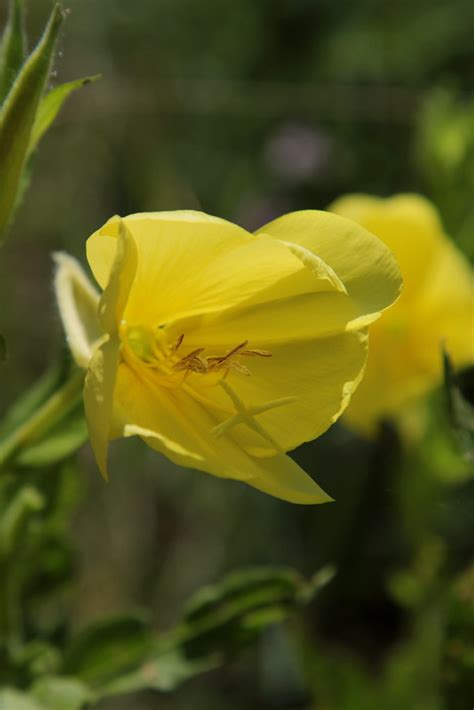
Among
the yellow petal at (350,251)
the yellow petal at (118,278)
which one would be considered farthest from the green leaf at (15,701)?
the yellow petal at (350,251)

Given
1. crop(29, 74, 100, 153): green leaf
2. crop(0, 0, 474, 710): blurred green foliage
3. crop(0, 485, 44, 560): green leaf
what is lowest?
crop(0, 0, 474, 710): blurred green foliage

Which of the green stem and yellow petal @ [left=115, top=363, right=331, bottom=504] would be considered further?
the green stem

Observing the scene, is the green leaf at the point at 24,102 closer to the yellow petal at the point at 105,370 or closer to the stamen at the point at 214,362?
the yellow petal at the point at 105,370

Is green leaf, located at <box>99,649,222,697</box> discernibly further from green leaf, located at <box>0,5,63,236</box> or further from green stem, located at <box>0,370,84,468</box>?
green leaf, located at <box>0,5,63,236</box>

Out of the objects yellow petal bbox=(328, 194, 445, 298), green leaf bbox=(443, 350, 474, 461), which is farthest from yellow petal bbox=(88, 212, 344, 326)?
yellow petal bbox=(328, 194, 445, 298)

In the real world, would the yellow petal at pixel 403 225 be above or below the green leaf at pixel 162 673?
above

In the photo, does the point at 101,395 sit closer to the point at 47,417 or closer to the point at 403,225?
the point at 47,417
